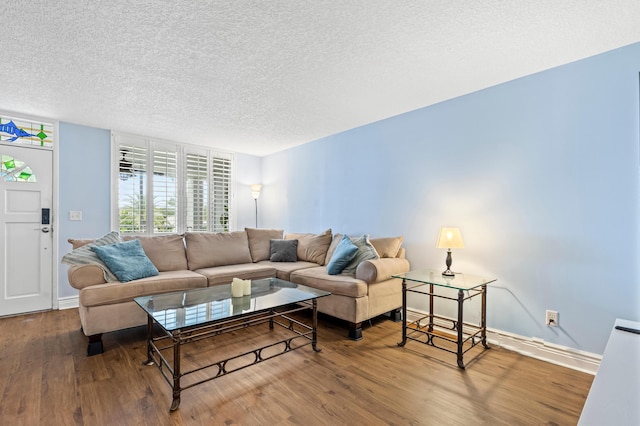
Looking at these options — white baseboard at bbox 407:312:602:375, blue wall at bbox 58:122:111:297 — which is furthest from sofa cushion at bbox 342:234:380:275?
blue wall at bbox 58:122:111:297

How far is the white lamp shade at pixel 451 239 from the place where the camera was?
2652 millimetres

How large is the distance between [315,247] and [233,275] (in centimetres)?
113

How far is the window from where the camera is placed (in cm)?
421

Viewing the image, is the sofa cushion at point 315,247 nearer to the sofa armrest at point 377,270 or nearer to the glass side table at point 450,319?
the sofa armrest at point 377,270

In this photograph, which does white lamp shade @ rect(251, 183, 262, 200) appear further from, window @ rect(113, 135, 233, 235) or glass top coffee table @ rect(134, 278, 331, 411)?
glass top coffee table @ rect(134, 278, 331, 411)

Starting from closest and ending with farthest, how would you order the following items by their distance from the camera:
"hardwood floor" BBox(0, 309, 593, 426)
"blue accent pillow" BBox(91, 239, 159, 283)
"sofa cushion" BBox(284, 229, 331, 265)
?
"hardwood floor" BBox(0, 309, 593, 426) < "blue accent pillow" BBox(91, 239, 159, 283) < "sofa cushion" BBox(284, 229, 331, 265)

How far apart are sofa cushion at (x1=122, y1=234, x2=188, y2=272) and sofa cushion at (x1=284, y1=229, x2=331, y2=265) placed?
1464mm

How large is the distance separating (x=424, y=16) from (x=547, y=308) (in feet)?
7.70

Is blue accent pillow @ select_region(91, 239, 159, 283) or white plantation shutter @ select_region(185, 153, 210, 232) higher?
white plantation shutter @ select_region(185, 153, 210, 232)

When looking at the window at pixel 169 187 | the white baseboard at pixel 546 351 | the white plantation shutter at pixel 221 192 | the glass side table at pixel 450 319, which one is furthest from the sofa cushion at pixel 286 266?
the white baseboard at pixel 546 351

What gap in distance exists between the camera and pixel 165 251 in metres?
3.45

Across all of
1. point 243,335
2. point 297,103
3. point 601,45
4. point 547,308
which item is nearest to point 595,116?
point 601,45

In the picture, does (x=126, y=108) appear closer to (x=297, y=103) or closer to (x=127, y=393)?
(x=297, y=103)

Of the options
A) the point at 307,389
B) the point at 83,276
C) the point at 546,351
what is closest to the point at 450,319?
the point at 546,351
